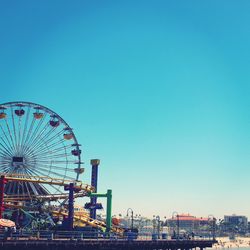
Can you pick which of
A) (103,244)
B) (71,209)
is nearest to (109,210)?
(71,209)

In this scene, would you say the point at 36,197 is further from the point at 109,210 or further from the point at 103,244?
the point at 103,244

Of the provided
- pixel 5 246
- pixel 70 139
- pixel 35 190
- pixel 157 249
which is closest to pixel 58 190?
pixel 35 190

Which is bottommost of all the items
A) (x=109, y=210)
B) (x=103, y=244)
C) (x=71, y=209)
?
(x=103, y=244)

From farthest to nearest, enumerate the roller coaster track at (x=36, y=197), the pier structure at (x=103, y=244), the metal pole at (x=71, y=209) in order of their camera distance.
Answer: the roller coaster track at (x=36, y=197) → the metal pole at (x=71, y=209) → the pier structure at (x=103, y=244)

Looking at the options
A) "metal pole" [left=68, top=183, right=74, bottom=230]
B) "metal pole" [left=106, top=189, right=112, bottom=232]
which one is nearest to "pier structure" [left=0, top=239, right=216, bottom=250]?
"metal pole" [left=68, top=183, right=74, bottom=230]

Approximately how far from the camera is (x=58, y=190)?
82.5 metres

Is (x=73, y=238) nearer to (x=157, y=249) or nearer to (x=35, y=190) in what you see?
(x=157, y=249)

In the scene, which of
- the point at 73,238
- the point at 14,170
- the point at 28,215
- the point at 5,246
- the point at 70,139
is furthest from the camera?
the point at 70,139

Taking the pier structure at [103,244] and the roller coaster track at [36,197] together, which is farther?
the roller coaster track at [36,197]

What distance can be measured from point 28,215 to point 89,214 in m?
23.7

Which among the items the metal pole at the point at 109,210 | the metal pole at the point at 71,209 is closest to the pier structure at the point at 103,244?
the metal pole at the point at 71,209

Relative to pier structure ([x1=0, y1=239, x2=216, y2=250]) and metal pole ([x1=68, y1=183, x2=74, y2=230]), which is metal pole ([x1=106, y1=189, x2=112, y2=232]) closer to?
metal pole ([x1=68, y1=183, x2=74, y2=230])

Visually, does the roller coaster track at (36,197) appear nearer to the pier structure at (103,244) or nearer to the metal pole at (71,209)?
the metal pole at (71,209)

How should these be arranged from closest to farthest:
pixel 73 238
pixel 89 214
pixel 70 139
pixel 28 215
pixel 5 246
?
pixel 5 246 < pixel 73 238 < pixel 28 215 < pixel 70 139 < pixel 89 214
